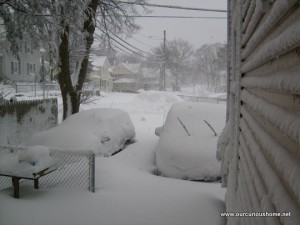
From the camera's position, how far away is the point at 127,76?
2704 inches

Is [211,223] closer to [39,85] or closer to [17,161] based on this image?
[17,161]

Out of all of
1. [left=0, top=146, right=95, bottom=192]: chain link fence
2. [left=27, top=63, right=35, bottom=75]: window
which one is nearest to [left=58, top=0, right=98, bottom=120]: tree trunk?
[left=0, top=146, right=95, bottom=192]: chain link fence

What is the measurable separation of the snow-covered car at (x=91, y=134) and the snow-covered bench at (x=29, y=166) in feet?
2.33

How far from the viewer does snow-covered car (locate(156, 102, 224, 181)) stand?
5.26m

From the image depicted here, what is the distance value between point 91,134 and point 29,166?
2021mm

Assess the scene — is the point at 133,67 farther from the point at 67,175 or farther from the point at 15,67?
the point at 67,175

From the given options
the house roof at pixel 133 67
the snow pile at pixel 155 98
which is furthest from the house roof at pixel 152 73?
the snow pile at pixel 155 98

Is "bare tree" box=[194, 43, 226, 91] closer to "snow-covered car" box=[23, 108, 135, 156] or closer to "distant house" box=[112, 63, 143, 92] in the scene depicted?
"distant house" box=[112, 63, 143, 92]

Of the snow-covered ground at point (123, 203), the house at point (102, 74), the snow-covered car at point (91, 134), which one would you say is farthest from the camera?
the house at point (102, 74)

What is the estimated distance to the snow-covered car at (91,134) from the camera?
6469 mm

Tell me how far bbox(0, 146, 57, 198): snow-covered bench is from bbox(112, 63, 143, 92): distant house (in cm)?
5676

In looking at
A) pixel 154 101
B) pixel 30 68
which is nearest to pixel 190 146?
pixel 154 101

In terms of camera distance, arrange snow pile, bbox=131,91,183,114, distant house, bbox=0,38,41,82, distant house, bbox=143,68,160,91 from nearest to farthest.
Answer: snow pile, bbox=131,91,183,114 < distant house, bbox=0,38,41,82 < distant house, bbox=143,68,160,91

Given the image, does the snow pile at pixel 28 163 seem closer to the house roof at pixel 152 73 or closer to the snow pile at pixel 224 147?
the snow pile at pixel 224 147
